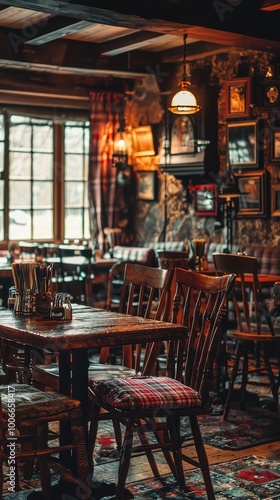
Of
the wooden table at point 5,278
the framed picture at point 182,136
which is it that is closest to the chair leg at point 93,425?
the wooden table at point 5,278

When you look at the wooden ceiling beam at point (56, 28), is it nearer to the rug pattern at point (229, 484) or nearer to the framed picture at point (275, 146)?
the framed picture at point (275, 146)

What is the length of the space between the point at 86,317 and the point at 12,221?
635cm

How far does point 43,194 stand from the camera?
1004cm

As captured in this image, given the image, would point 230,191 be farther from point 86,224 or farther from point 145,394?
point 145,394

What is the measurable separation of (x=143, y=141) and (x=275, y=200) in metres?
2.31

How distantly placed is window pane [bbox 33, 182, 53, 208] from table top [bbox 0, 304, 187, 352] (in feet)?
21.3

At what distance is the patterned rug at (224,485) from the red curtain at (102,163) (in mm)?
6097

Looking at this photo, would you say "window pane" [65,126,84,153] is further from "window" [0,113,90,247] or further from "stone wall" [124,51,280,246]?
"stone wall" [124,51,280,246]

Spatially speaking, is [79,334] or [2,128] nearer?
[79,334]

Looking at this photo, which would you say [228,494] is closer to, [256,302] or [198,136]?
[256,302]

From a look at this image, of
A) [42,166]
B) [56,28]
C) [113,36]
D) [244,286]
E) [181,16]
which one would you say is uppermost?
[113,36]

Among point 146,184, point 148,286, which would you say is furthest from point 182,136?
point 148,286

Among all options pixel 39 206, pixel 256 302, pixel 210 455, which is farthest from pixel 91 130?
pixel 210 455

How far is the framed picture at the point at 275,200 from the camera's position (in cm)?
819
